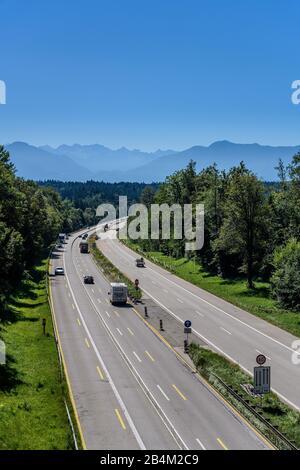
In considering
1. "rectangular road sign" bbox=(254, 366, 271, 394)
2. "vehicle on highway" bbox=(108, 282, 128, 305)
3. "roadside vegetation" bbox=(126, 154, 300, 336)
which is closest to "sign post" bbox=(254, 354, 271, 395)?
"rectangular road sign" bbox=(254, 366, 271, 394)

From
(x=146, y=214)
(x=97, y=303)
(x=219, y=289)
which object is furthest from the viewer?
(x=146, y=214)

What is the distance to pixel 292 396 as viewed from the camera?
1328 inches

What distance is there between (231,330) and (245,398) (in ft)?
60.9

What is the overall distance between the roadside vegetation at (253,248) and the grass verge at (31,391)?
75.6ft

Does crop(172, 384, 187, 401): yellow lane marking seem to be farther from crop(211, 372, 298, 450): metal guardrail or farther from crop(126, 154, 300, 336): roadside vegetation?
crop(126, 154, 300, 336): roadside vegetation

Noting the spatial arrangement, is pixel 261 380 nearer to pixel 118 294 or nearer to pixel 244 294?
pixel 118 294

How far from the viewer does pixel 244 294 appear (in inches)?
2702

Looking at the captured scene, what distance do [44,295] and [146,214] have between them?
238ft

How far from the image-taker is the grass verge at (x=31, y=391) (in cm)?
2584

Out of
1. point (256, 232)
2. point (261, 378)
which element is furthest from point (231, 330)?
point (256, 232)

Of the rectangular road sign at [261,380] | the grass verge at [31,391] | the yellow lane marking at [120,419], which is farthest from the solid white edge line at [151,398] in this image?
the rectangular road sign at [261,380]
